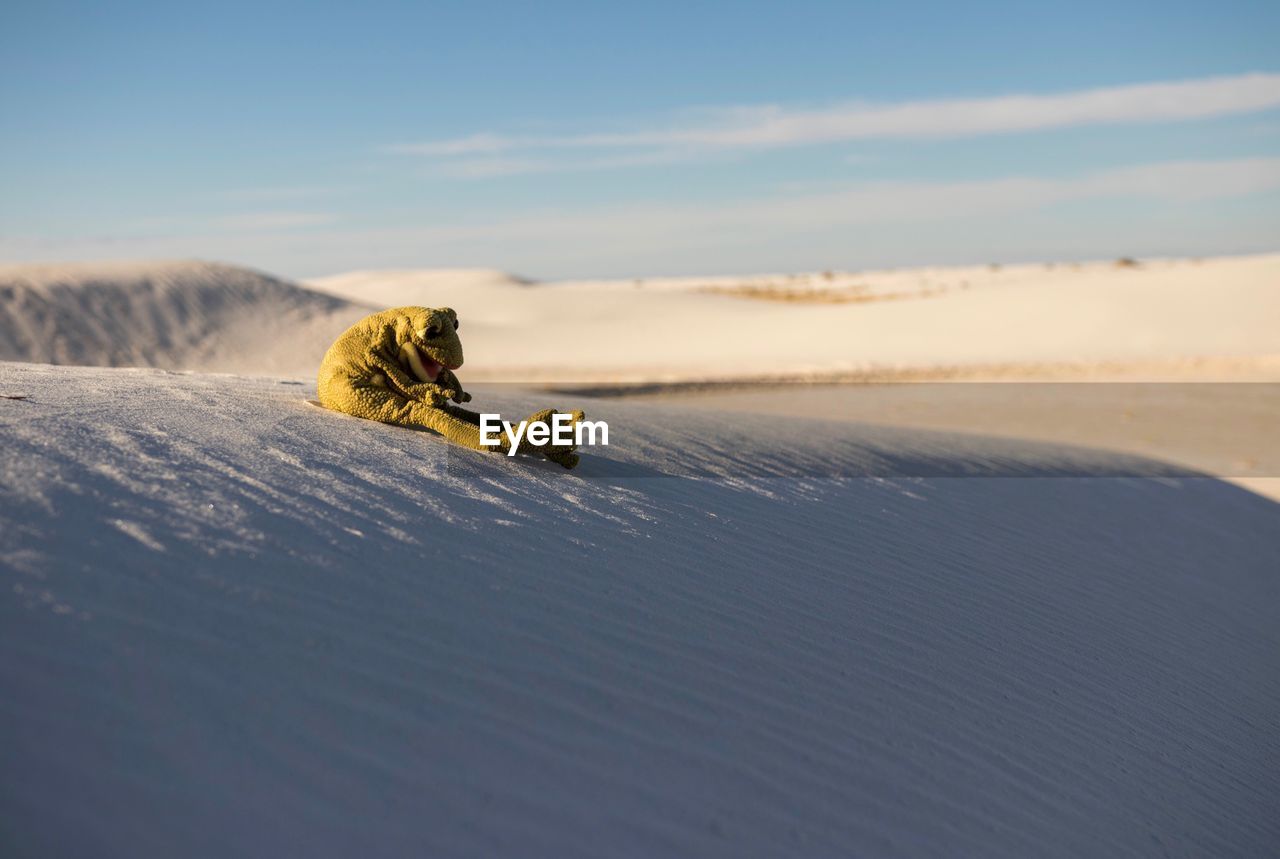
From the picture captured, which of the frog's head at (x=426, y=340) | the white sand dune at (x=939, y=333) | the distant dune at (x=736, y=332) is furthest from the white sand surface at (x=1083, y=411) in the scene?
the frog's head at (x=426, y=340)

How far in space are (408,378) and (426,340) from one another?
328 mm

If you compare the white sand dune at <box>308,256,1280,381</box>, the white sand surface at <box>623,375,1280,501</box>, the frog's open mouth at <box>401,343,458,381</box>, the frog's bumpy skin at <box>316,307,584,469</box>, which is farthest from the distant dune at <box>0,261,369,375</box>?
the frog's open mouth at <box>401,343,458,381</box>

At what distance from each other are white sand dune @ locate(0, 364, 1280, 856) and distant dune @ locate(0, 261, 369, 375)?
17856mm

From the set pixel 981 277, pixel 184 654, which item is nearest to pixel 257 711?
pixel 184 654

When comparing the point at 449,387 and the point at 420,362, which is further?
the point at 449,387

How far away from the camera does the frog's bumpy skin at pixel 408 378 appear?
5.84 m

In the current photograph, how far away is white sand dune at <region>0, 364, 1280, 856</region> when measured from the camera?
2.78 meters

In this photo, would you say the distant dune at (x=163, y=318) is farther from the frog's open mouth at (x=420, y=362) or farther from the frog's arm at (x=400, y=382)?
the frog's open mouth at (x=420, y=362)

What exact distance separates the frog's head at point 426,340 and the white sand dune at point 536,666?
0.47m

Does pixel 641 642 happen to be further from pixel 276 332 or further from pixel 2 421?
pixel 276 332

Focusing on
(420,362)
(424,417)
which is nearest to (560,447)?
(424,417)

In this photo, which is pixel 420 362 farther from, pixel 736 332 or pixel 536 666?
pixel 736 332

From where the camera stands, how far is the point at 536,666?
3553 millimetres

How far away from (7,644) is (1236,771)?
460cm
